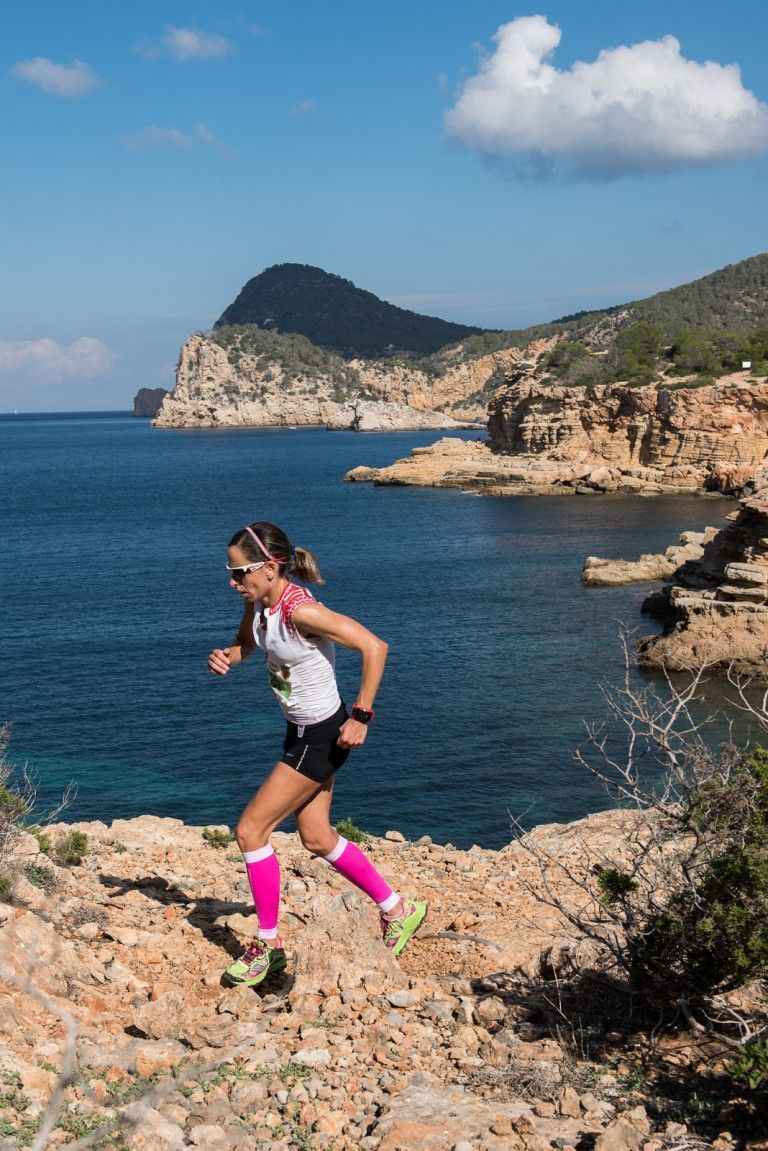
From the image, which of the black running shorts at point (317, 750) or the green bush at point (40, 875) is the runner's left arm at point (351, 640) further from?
the green bush at point (40, 875)

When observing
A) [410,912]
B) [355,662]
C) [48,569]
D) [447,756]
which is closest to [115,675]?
[355,662]

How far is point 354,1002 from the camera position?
4848 millimetres

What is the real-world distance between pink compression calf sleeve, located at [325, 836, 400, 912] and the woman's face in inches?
54.5

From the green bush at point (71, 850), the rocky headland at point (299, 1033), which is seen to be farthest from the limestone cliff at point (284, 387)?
the rocky headland at point (299, 1033)

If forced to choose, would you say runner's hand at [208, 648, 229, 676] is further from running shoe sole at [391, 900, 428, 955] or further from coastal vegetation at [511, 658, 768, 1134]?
coastal vegetation at [511, 658, 768, 1134]

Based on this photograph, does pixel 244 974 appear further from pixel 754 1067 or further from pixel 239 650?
pixel 754 1067

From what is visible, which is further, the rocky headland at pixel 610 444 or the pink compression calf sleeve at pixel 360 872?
the rocky headland at pixel 610 444

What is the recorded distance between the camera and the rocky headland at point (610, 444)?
60.2 m

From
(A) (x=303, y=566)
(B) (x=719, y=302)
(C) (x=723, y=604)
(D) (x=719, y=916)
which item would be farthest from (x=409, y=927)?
(B) (x=719, y=302)

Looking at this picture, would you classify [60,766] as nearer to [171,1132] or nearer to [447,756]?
[447,756]

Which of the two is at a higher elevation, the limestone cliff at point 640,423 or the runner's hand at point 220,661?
the limestone cliff at point 640,423

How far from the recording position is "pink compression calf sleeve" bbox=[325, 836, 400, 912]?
217 inches

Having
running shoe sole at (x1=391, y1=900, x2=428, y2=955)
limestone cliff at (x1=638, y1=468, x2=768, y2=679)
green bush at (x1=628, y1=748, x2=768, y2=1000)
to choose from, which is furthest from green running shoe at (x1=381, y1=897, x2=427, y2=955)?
limestone cliff at (x1=638, y1=468, x2=768, y2=679)

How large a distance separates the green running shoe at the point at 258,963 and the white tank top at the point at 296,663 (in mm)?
1104
